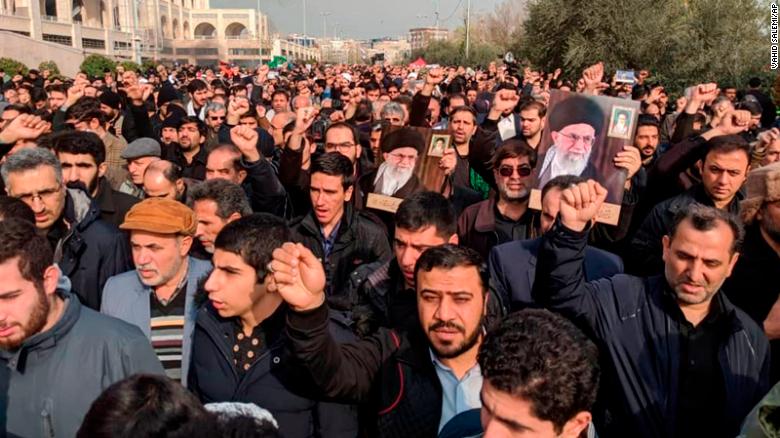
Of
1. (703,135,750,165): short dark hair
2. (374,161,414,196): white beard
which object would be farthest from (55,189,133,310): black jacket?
(703,135,750,165): short dark hair

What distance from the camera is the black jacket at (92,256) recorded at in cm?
398

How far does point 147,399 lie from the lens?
5.73 feet

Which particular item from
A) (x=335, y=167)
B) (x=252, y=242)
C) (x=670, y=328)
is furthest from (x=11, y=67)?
(x=670, y=328)

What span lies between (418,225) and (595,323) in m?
1.01

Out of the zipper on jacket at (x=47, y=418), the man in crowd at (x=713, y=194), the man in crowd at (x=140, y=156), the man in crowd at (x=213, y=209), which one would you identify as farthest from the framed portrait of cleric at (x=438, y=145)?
the zipper on jacket at (x=47, y=418)

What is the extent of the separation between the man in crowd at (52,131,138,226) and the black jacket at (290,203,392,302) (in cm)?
141

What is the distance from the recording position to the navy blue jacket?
3.45 metres

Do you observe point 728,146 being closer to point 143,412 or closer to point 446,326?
point 446,326

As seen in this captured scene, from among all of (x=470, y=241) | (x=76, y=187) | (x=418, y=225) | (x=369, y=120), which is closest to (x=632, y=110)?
(x=470, y=241)

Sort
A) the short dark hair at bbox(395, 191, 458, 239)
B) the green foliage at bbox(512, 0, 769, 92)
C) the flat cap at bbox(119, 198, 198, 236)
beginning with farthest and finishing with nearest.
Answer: the green foliage at bbox(512, 0, 769, 92) → the short dark hair at bbox(395, 191, 458, 239) → the flat cap at bbox(119, 198, 198, 236)

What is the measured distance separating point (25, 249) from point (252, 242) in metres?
0.87

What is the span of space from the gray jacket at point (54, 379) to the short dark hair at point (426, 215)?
1.52m

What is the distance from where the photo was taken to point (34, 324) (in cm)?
257

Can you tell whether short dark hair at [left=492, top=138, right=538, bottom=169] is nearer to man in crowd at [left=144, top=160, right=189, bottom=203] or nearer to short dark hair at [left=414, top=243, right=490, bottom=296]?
short dark hair at [left=414, top=243, right=490, bottom=296]
